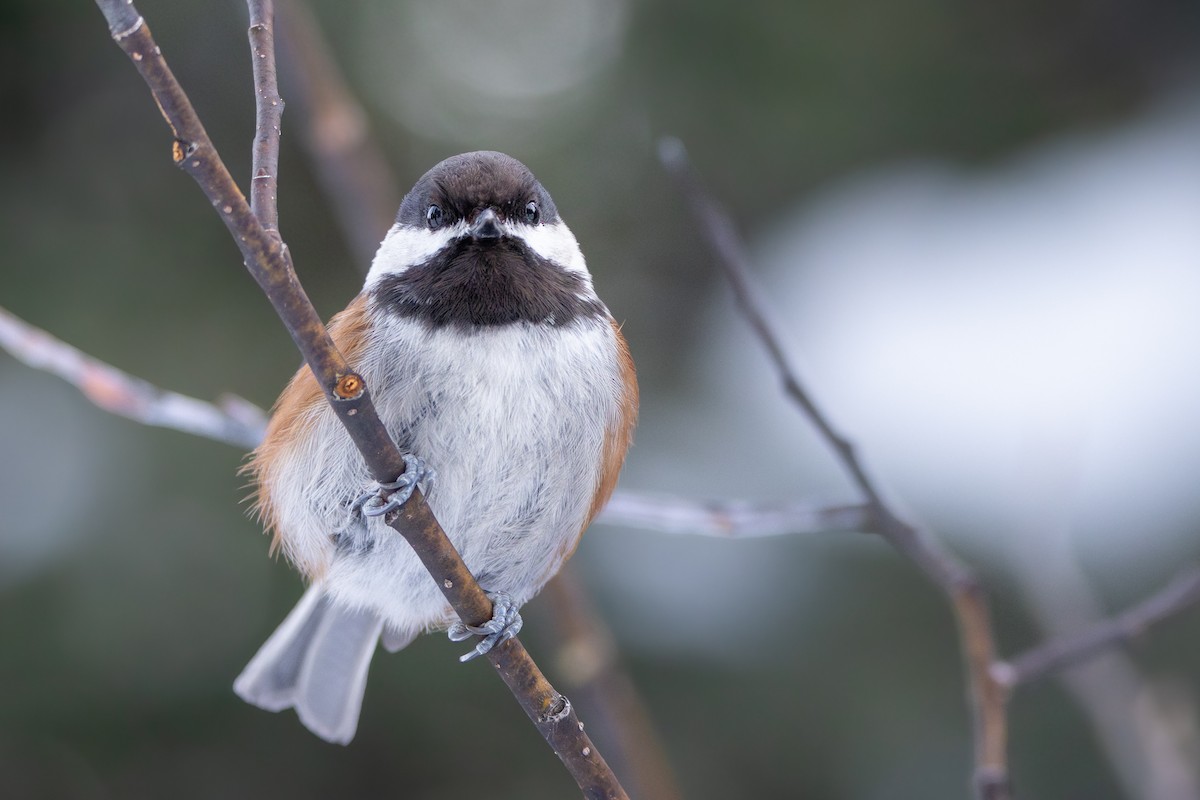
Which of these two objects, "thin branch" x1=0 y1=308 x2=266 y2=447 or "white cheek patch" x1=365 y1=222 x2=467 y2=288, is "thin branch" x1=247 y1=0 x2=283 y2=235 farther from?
"thin branch" x1=0 y1=308 x2=266 y2=447

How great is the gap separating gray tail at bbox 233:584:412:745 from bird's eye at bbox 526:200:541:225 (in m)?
0.89

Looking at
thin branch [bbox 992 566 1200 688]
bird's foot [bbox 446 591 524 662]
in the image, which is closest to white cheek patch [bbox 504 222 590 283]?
bird's foot [bbox 446 591 524 662]

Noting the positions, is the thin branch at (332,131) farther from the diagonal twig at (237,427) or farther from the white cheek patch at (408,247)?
the diagonal twig at (237,427)

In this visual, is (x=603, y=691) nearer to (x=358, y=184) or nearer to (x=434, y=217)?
(x=434, y=217)

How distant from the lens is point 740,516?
6.73 feet

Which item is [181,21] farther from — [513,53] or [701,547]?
[701,547]

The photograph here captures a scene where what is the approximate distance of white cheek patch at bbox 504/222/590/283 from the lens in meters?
2.08

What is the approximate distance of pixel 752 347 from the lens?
12.5ft

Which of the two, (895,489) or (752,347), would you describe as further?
(752,347)

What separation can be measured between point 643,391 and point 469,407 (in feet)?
6.44

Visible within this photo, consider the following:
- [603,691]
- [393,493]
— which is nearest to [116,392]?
[393,493]

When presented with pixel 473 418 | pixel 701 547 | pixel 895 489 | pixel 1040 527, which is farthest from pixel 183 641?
pixel 1040 527

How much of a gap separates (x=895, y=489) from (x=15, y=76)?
3.15m

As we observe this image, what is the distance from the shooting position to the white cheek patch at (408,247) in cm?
203
